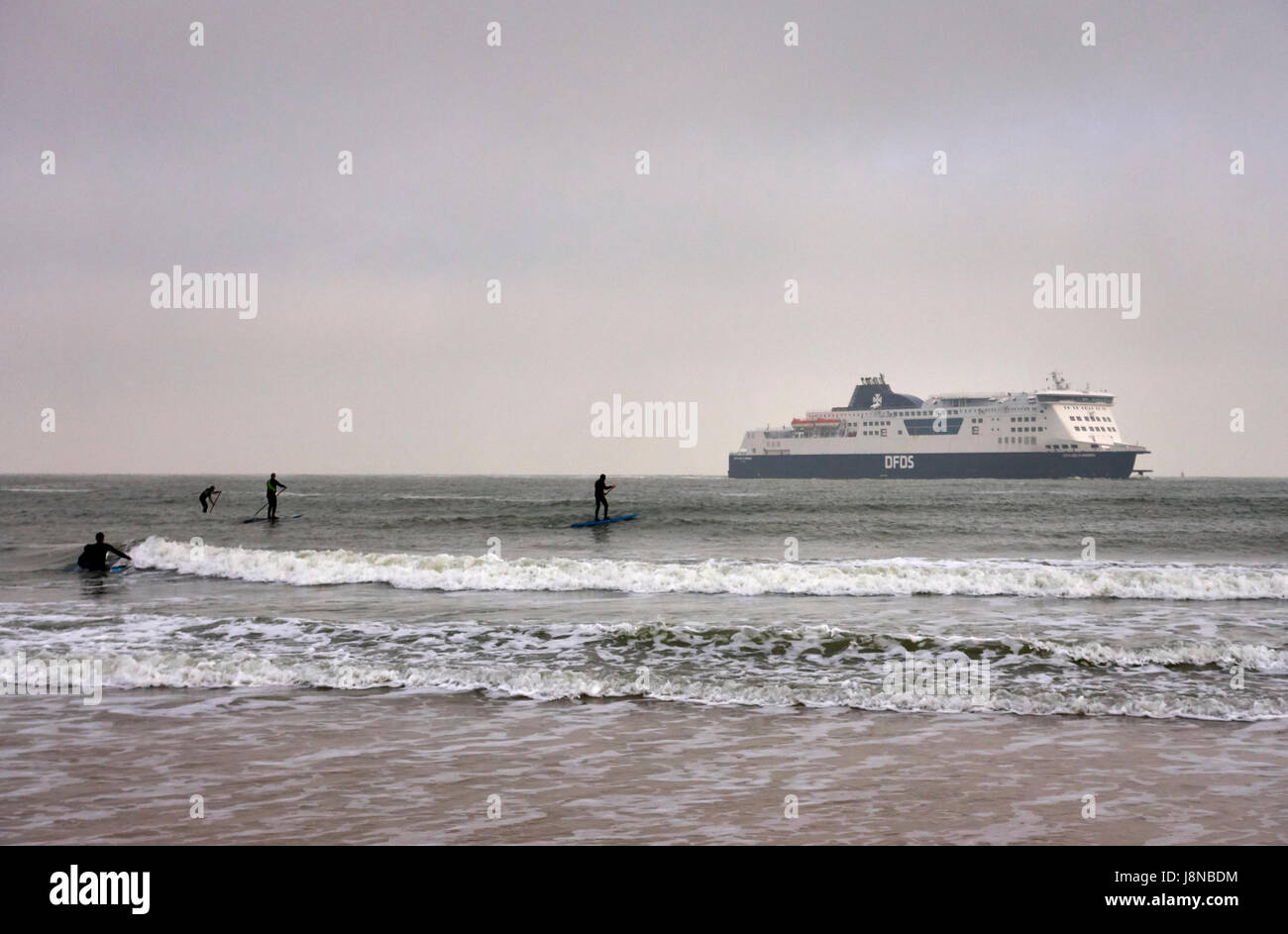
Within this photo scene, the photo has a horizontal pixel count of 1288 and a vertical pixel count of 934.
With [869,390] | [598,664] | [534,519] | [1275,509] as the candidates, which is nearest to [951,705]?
[598,664]

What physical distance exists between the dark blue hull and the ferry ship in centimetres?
12

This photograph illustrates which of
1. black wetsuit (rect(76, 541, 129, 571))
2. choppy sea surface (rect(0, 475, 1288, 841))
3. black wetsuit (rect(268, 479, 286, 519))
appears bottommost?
choppy sea surface (rect(0, 475, 1288, 841))

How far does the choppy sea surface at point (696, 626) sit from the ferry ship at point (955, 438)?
79254 mm

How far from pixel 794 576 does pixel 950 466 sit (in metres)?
97.0

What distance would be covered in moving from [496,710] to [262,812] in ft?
10.5

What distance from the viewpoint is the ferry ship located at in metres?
106

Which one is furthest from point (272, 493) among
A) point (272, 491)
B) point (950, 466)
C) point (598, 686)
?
point (950, 466)

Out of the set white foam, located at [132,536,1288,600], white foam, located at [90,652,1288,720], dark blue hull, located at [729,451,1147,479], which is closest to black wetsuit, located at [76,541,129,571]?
white foam, located at [132,536,1288,600]

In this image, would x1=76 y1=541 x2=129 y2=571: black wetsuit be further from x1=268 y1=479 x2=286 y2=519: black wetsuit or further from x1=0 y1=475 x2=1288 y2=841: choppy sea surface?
x1=268 y1=479 x2=286 y2=519: black wetsuit

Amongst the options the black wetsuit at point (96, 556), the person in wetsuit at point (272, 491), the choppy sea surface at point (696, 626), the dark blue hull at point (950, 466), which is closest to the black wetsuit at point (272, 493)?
the person in wetsuit at point (272, 491)

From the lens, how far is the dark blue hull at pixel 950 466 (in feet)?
344

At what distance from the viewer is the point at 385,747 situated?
24.0 feet

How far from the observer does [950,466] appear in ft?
357

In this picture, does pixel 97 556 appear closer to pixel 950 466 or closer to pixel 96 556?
pixel 96 556
